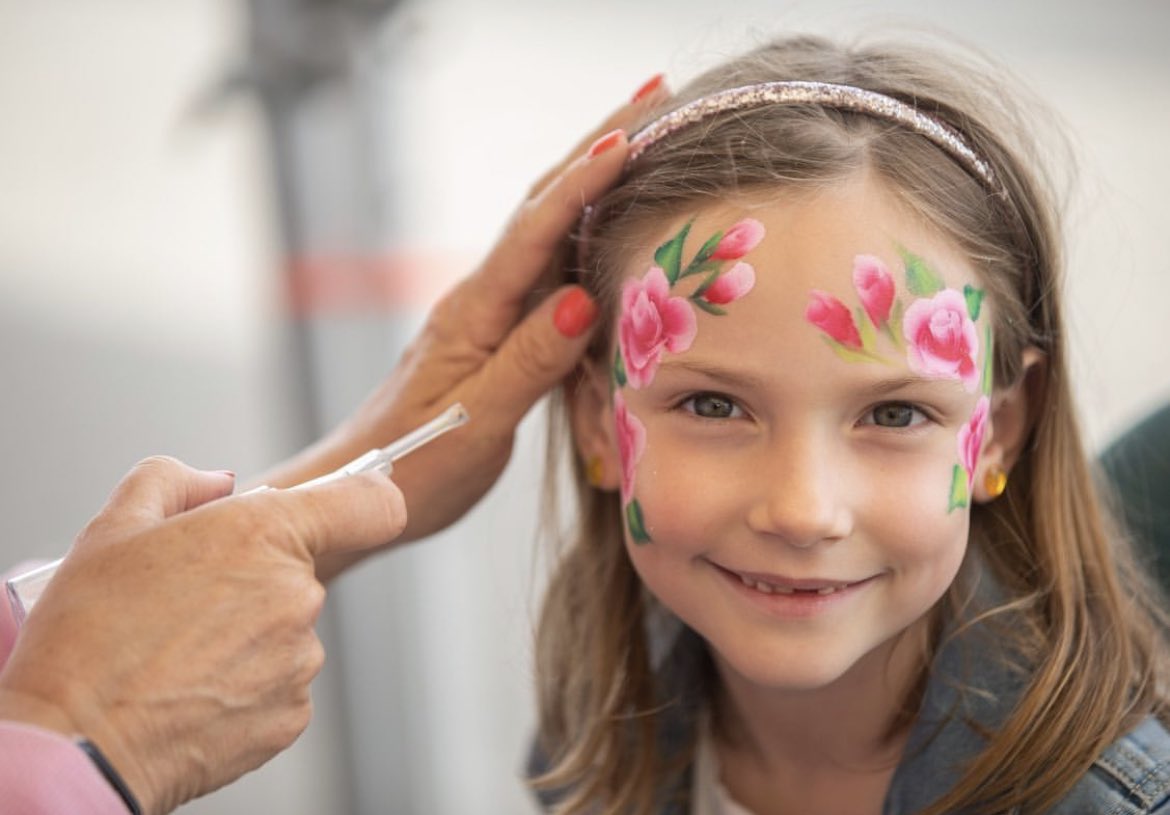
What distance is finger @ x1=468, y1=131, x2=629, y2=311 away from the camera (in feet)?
3.62

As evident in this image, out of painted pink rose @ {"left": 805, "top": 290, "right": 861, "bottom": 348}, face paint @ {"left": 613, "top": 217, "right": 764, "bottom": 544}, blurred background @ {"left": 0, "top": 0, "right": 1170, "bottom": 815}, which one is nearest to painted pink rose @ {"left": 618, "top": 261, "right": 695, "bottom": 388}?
face paint @ {"left": 613, "top": 217, "right": 764, "bottom": 544}

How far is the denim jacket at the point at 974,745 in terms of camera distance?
1.00m

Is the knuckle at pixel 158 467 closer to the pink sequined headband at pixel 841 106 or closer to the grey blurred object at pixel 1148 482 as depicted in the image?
the pink sequined headband at pixel 841 106

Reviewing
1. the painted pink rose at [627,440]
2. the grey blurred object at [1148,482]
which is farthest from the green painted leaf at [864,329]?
the grey blurred object at [1148,482]

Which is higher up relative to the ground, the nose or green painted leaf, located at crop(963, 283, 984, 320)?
green painted leaf, located at crop(963, 283, 984, 320)

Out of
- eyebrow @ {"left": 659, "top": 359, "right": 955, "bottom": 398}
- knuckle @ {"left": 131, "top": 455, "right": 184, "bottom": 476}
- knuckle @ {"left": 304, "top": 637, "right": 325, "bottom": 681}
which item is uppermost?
eyebrow @ {"left": 659, "top": 359, "right": 955, "bottom": 398}

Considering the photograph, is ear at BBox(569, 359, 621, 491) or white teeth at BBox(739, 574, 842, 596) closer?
white teeth at BBox(739, 574, 842, 596)

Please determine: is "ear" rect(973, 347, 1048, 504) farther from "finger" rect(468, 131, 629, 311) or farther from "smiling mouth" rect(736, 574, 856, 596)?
"finger" rect(468, 131, 629, 311)

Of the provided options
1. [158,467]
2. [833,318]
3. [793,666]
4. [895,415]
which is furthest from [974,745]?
[158,467]

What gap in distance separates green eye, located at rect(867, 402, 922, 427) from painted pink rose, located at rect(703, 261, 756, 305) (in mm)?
143

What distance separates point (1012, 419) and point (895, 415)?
21cm

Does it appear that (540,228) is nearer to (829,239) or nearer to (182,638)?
(829,239)

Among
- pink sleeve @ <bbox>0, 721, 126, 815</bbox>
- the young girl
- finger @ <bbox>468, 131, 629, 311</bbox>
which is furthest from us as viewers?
finger @ <bbox>468, 131, 629, 311</bbox>

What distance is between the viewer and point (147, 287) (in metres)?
1.87
